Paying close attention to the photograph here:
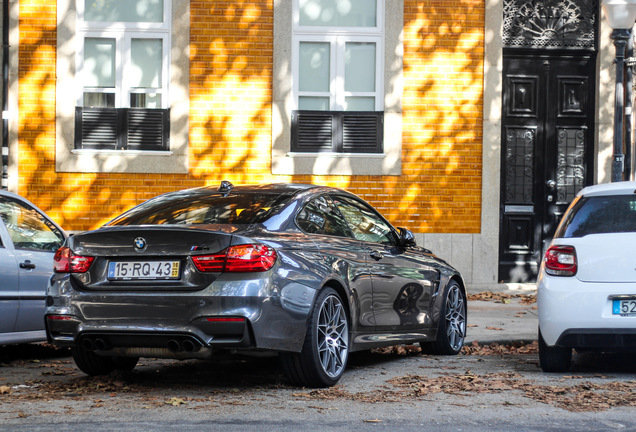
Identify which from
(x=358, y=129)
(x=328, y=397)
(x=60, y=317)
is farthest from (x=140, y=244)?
(x=358, y=129)

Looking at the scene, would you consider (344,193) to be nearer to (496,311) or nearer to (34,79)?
(496,311)

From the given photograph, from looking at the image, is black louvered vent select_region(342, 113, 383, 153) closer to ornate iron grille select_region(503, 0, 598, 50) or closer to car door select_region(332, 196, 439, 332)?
ornate iron grille select_region(503, 0, 598, 50)

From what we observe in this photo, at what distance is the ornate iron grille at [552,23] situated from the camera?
1652 cm

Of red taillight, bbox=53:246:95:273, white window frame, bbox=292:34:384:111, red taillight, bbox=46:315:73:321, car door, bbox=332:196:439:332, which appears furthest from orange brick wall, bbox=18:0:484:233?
red taillight, bbox=46:315:73:321

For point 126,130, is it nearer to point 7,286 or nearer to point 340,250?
point 7,286

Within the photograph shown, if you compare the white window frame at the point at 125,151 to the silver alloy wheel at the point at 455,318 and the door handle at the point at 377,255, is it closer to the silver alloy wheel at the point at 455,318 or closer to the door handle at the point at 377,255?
the silver alloy wheel at the point at 455,318

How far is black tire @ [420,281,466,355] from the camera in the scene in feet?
30.5

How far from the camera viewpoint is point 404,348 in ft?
32.6

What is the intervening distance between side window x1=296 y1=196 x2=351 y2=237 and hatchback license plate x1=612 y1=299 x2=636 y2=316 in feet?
6.64

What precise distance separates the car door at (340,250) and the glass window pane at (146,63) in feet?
28.7

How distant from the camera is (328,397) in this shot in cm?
677

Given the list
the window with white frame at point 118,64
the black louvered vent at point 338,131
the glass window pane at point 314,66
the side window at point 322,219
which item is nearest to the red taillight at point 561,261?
the side window at point 322,219

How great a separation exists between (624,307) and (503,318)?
5012 millimetres

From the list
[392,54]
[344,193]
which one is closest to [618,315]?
[344,193]
